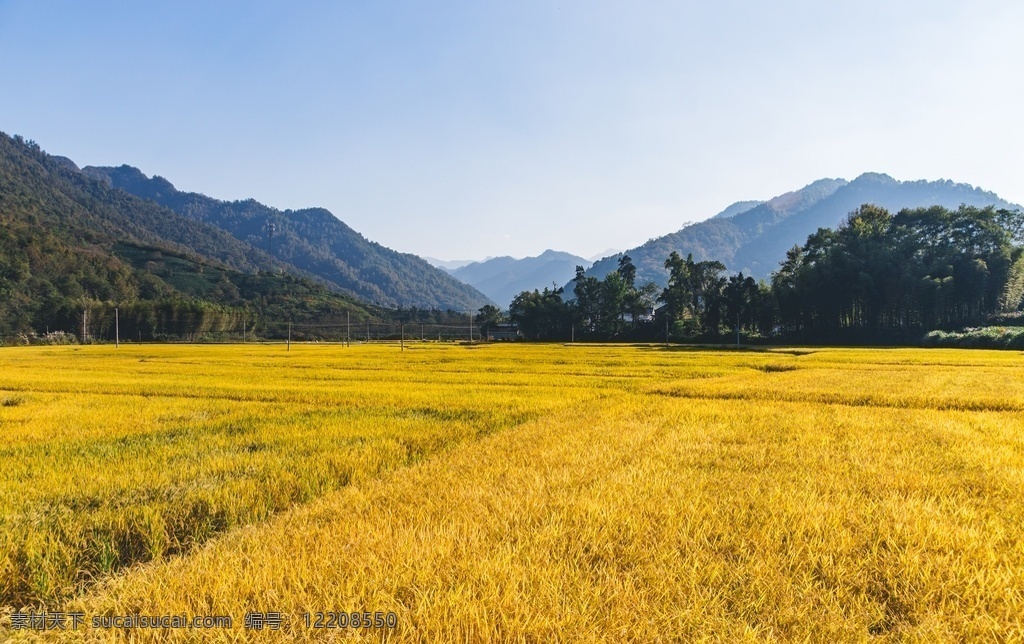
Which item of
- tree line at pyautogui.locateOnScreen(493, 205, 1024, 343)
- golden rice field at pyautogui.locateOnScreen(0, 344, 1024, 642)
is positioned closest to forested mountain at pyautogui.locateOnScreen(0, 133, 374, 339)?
tree line at pyautogui.locateOnScreen(493, 205, 1024, 343)

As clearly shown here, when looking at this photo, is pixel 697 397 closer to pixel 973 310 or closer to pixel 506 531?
pixel 506 531

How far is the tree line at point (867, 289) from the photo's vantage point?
52.3 m

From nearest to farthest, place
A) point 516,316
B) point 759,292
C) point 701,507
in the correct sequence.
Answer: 1. point 701,507
2. point 759,292
3. point 516,316

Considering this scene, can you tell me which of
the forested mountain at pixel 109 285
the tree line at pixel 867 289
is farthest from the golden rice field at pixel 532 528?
the forested mountain at pixel 109 285

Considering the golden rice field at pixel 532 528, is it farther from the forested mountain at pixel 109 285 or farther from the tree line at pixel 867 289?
the forested mountain at pixel 109 285

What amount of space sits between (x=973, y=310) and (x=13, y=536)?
77.0 metres

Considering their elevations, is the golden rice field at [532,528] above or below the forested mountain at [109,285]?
below

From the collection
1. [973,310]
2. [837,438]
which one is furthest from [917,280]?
[837,438]

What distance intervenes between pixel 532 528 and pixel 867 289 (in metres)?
63.7

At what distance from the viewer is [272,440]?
7.17 m

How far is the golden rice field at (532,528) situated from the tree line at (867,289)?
182 ft

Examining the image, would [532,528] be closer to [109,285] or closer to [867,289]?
[867,289]

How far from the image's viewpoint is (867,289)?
53.8m

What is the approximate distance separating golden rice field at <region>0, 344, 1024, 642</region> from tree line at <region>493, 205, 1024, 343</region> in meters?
55.3
